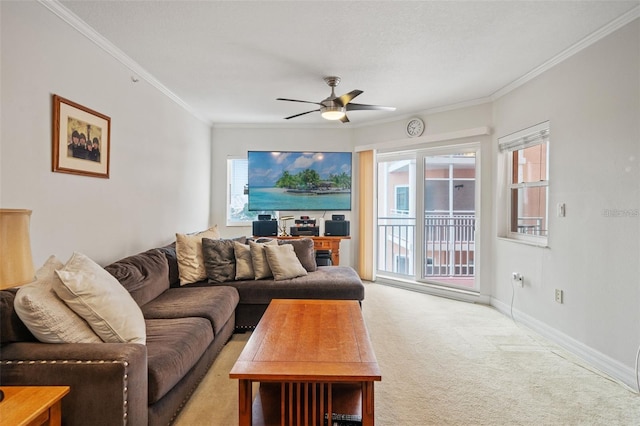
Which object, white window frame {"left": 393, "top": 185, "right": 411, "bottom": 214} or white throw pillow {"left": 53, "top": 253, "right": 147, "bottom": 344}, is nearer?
white throw pillow {"left": 53, "top": 253, "right": 147, "bottom": 344}

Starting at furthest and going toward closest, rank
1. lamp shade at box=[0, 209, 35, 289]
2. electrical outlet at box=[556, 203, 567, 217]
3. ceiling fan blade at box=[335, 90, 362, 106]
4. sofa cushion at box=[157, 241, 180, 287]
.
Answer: sofa cushion at box=[157, 241, 180, 287]
ceiling fan blade at box=[335, 90, 362, 106]
electrical outlet at box=[556, 203, 567, 217]
lamp shade at box=[0, 209, 35, 289]

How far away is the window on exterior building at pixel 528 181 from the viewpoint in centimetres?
330

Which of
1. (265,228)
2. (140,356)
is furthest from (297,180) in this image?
(140,356)

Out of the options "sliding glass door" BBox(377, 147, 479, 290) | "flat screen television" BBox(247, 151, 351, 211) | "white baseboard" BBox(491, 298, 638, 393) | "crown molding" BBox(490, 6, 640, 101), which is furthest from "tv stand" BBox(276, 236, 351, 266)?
"crown molding" BBox(490, 6, 640, 101)

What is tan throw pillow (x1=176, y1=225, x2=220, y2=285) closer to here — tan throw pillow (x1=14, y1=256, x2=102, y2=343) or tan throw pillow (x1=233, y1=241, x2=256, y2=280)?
tan throw pillow (x1=233, y1=241, x2=256, y2=280)

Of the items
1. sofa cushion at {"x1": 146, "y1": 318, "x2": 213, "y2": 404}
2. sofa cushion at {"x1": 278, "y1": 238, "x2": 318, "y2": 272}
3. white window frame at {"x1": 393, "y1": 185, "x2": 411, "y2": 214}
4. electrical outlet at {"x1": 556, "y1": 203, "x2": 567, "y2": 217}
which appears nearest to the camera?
sofa cushion at {"x1": 146, "y1": 318, "x2": 213, "y2": 404}

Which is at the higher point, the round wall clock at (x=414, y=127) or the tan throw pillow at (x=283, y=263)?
the round wall clock at (x=414, y=127)

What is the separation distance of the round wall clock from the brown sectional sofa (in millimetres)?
3286

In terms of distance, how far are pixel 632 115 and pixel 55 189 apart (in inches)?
155

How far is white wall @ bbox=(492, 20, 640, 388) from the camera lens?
2297mm

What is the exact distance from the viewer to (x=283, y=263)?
3.35 metres

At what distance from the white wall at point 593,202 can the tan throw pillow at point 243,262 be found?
2833mm

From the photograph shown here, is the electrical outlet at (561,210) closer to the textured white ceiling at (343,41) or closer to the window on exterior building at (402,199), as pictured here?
the textured white ceiling at (343,41)

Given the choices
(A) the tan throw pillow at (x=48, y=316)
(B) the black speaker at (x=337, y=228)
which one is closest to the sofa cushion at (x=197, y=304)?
(A) the tan throw pillow at (x=48, y=316)
